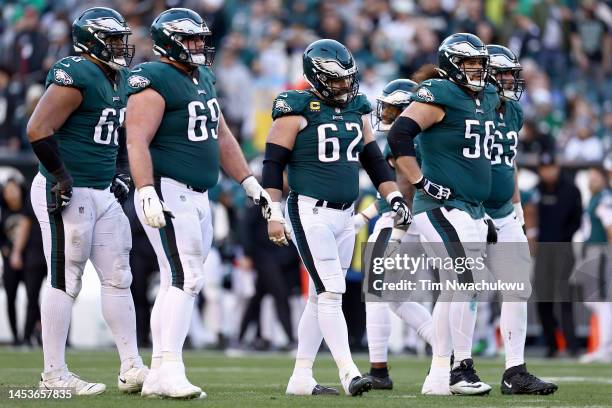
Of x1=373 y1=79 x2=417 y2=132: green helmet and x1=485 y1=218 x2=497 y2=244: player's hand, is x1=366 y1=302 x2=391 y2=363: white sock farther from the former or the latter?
x1=373 y1=79 x2=417 y2=132: green helmet

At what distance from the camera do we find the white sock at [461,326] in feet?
26.9

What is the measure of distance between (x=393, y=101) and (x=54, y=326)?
3.02m

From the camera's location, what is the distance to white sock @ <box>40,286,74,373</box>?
785 cm

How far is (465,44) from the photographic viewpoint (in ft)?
27.3

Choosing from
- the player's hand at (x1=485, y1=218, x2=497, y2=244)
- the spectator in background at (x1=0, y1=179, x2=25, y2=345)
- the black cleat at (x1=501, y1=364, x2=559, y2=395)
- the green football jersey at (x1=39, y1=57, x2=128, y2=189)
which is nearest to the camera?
the green football jersey at (x1=39, y1=57, x2=128, y2=189)

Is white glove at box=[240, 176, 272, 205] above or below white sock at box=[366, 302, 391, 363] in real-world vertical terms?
above

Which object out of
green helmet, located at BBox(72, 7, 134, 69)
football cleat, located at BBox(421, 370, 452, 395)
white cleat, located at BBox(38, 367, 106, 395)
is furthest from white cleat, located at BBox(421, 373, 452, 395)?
green helmet, located at BBox(72, 7, 134, 69)

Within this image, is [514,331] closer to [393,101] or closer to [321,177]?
[321,177]

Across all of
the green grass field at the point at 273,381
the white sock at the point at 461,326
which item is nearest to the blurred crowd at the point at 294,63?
the green grass field at the point at 273,381

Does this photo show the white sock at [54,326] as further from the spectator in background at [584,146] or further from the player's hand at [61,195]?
the spectator in background at [584,146]

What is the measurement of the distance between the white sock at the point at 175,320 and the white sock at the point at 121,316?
0.72 meters

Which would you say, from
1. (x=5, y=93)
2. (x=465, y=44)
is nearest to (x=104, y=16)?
(x=465, y=44)

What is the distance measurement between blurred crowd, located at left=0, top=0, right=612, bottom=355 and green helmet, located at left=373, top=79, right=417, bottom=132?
5.56 metres

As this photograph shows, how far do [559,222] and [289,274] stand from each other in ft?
10.6
